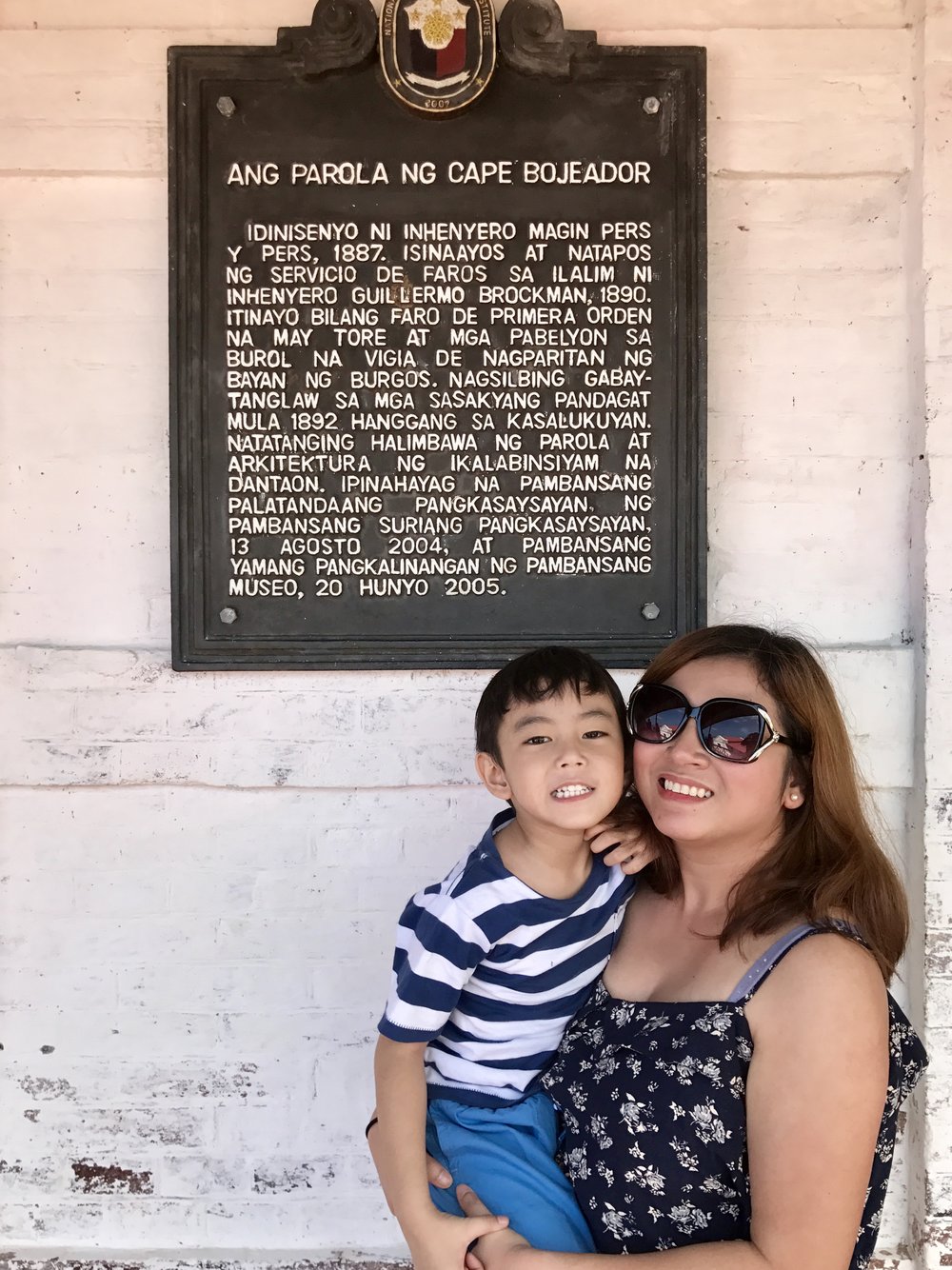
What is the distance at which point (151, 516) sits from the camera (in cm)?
290

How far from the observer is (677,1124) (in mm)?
1633

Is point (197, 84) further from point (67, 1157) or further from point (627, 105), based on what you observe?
point (67, 1157)

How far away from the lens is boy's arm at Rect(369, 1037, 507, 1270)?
175 cm

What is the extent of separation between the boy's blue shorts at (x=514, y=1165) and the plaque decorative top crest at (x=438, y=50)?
2.44 metres

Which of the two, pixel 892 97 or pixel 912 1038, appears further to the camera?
pixel 892 97

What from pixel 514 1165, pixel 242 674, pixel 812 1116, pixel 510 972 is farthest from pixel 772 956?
pixel 242 674

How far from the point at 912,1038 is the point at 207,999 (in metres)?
1.91

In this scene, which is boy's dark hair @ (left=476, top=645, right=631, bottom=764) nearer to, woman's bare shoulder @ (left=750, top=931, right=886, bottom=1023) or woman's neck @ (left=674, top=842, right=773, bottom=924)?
woman's neck @ (left=674, top=842, right=773, bottom=924)

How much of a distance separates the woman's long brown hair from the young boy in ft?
0.87

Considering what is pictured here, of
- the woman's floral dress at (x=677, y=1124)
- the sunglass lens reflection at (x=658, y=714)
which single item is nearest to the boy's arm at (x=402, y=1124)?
the woman's floral dress at (x=677, y=1124)

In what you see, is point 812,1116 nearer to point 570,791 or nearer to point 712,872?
point 712,872

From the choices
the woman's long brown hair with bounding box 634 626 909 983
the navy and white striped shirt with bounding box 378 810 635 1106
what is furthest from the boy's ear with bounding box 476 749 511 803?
the woman's long brown hair with bounding box 634 626 909 983

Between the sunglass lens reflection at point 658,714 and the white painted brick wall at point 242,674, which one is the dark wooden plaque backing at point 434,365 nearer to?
the white painted brick wall at point 242,674

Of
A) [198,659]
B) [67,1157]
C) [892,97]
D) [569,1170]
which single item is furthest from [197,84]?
[67,1157]
